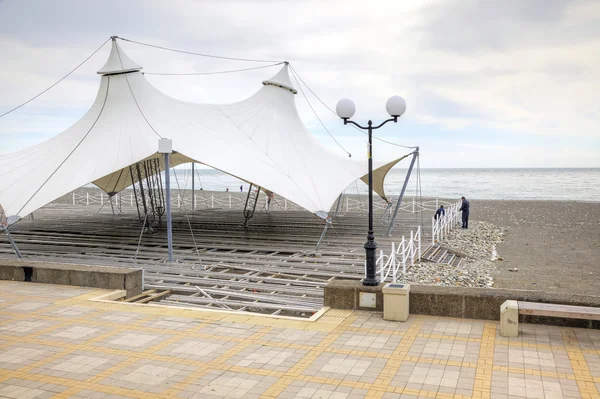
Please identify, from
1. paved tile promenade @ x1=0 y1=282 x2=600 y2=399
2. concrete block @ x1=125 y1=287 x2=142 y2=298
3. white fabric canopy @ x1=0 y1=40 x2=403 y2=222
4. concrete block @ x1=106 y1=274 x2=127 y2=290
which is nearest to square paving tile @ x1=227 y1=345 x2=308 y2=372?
paved tile promenade @ x1=0 y1=282 x2=600 y2=399

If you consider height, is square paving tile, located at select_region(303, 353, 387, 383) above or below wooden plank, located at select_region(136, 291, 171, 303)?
below

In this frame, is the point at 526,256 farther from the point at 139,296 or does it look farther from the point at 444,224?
the point at 139,296

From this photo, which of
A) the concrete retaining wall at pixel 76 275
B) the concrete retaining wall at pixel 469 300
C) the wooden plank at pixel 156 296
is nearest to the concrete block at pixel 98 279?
the concrete retaining wall at pixel 76 275

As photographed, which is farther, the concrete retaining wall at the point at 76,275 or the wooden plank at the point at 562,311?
the concrete retaining wall at the point at 76,275

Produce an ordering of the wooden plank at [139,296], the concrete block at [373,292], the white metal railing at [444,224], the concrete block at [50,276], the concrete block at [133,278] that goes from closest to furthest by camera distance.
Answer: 1. the concrete block at [373,292]
2. the wooden plank at [139,296]
3. the concrete block at [133,278]
4. the concrete block at [50,276]
5. the white metal railing at [444,224]

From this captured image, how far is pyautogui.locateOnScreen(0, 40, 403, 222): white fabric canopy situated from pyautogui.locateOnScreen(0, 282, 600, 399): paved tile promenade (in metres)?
7.01

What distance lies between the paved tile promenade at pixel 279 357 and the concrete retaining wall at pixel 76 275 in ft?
4.25

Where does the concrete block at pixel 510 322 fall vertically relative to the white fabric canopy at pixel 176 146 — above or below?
below

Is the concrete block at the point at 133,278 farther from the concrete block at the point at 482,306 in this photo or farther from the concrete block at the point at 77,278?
the concrete block at the point at 482,306

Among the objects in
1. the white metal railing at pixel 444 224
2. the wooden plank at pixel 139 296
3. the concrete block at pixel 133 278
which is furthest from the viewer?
the white metal railing at pixel 444 224

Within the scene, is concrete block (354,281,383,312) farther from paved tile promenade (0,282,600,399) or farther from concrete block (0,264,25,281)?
concrete block (0,264,25,281)

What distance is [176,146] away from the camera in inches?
583

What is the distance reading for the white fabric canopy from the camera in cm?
1448

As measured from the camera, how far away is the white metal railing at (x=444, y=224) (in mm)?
18250
